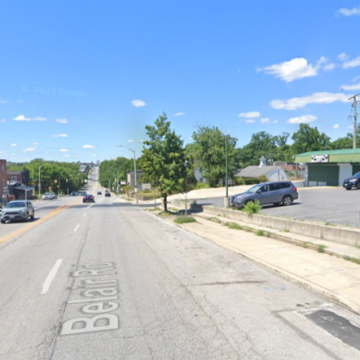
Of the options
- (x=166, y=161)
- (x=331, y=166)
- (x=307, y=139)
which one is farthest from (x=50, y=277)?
(x=307, y=139)

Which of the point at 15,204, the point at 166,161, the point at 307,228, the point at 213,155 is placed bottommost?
Answer: the point at 307,228

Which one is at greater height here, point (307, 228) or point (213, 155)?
point (213, 155)

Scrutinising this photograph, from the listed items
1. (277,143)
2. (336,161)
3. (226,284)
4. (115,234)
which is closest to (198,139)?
(336,161)

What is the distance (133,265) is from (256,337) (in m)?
5.25

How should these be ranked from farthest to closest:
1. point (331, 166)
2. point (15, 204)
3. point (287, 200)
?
1. point (331, 166)
2. point (15, 204)
3. point (287, 200)

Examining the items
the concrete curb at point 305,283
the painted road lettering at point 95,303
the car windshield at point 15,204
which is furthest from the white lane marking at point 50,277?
the car windshield at point 15,204

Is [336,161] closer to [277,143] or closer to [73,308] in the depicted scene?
[73,308]

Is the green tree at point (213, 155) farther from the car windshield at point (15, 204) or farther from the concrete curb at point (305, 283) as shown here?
the concrete curb at point (305, 283)

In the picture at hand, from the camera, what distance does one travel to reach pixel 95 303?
20.9ft

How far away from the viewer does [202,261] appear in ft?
32.9

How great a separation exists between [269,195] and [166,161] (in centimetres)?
745

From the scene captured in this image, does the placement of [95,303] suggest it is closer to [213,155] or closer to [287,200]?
[287,200]

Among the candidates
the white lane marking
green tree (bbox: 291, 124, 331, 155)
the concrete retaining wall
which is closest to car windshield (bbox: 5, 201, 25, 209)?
the concrete retaining wall

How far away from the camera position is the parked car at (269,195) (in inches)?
865
